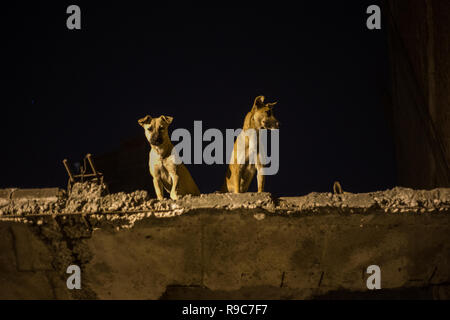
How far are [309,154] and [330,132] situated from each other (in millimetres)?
616

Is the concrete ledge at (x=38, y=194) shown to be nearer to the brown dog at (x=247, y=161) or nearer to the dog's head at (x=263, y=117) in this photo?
the brown dog at (x=247, y=161)

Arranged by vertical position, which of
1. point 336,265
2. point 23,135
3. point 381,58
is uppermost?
point 381,58

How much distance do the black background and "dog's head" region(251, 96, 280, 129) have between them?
2.23 meters

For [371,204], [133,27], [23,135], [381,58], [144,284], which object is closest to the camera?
[371,204]

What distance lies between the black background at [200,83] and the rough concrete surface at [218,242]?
9.13ft

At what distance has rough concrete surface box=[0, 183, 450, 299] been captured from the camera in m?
3.47

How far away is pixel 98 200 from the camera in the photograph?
3.57 meters

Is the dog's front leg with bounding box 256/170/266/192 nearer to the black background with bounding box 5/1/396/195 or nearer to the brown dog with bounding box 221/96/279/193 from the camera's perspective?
the brown dog with bounding box 221/96/279/193

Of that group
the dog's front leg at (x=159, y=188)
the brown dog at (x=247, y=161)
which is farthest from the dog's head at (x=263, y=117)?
the dog's front leg at (x=159, y=188)

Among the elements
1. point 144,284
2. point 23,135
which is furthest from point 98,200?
point 23,135

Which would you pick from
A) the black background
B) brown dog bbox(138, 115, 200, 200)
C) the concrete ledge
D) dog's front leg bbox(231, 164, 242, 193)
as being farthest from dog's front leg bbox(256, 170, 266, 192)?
the black background

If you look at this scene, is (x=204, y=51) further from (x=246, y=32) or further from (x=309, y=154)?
(x=309, y=154)

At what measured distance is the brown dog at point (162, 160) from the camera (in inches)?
159

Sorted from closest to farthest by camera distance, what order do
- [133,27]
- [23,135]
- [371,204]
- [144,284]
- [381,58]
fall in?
[371,204], [144,284], [23,135], [133,27], [381,58]
